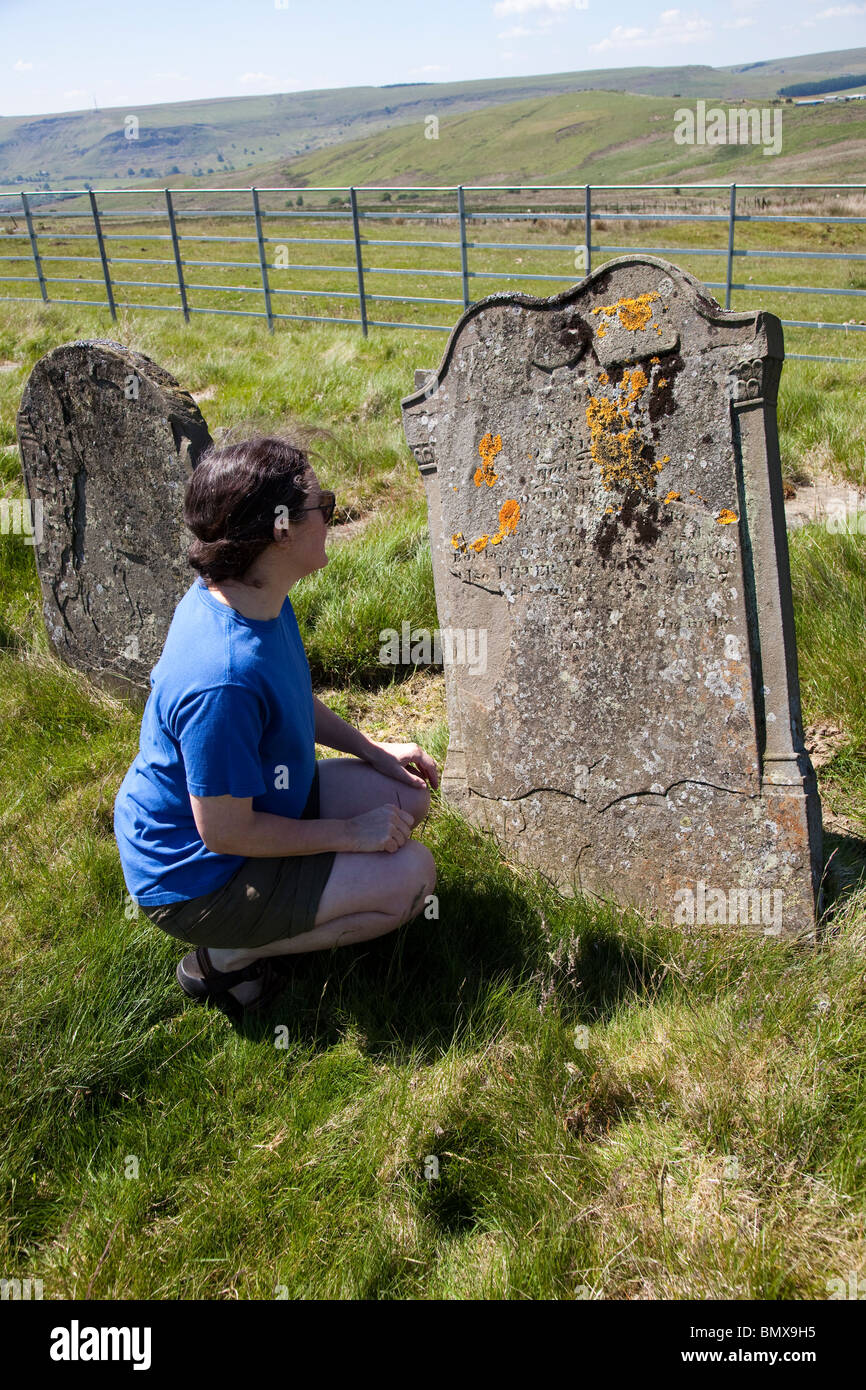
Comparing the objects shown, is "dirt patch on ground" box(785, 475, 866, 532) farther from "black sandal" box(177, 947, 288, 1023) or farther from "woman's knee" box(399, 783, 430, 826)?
"black sandal" box(177, 947, 288, 1023)

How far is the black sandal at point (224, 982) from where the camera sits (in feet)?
8.33

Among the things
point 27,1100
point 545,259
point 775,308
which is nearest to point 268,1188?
point 27,1100

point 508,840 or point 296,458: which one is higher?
point 296,458

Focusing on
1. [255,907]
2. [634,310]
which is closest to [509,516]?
[634,310]

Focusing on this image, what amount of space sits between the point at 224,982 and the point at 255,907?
11.5 inches

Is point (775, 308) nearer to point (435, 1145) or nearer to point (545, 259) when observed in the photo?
point (545, 259)

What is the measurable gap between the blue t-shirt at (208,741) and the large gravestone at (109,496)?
5.12 ft

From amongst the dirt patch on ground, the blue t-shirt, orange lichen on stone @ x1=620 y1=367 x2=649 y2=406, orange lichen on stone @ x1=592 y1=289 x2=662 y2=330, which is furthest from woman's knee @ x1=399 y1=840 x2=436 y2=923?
the dirt patch on ground

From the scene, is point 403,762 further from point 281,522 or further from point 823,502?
point 823,502

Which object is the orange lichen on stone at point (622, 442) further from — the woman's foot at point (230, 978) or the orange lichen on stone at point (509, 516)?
the woman's foot at point (230, 978)

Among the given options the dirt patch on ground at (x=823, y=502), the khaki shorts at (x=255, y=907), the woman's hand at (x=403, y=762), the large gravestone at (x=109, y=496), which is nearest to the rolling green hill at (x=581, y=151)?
the dirt patch on ground at (x=823, y=502)

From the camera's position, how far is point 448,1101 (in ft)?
7.13
